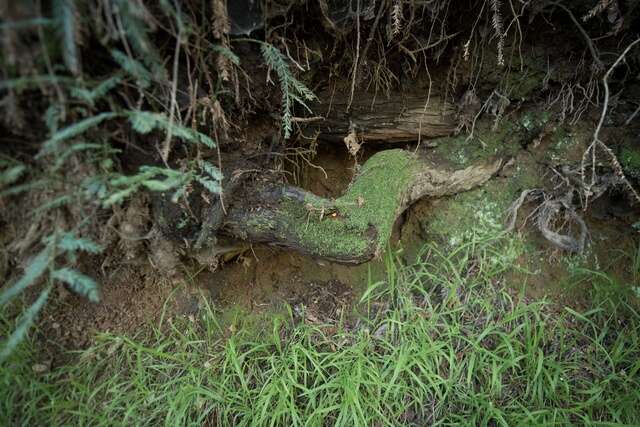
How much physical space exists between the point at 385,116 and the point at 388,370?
145 centimetres

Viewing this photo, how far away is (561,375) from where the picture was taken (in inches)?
77.8

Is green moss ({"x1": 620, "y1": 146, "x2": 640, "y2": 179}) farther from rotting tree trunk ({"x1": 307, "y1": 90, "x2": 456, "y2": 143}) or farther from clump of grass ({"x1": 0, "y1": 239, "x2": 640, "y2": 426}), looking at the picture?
rotting tree trunk ({"x1": 307, "y1": 90, "x2": 456, "y2": 143})

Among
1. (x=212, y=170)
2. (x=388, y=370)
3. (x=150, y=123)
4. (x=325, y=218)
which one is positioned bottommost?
(x=388, y=370)

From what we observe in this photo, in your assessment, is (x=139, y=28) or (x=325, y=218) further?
(x=325, y=218)

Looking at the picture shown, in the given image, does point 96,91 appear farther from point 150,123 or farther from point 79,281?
point 79,281

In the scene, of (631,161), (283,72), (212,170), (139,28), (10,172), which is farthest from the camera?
(631,161)

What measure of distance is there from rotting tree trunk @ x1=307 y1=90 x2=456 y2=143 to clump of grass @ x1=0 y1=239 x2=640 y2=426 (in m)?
0.79

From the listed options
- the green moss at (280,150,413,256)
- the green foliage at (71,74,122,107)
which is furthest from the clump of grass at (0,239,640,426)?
the green foliage at (71,74,122,107)

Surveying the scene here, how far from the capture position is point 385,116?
228cm

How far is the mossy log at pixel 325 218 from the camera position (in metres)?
1.87

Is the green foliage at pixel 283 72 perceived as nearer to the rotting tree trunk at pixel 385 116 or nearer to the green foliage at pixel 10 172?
the rotting tree trunk at pixel 385 116

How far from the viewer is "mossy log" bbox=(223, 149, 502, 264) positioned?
1.87 metres

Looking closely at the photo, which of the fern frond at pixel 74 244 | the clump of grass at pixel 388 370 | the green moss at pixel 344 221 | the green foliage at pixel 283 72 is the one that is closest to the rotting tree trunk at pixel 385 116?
the green foliage at pixel 283 72

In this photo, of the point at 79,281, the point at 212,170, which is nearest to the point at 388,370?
the point at 212,170
